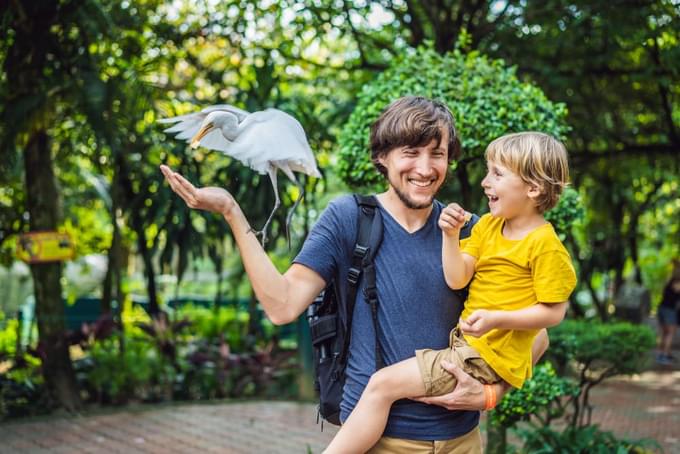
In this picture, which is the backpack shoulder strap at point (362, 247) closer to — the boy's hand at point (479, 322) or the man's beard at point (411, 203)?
the man's beard at point (411, 203)

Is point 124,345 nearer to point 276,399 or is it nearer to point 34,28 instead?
point 276,399

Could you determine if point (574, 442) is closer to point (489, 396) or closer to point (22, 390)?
point (489, 396)

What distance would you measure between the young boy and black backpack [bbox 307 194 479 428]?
0.10 m

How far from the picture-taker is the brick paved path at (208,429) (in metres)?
6.67

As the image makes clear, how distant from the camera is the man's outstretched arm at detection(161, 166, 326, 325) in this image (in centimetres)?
215

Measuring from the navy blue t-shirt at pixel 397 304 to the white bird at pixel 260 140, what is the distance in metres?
0.16

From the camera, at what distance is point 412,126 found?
2.32 metres

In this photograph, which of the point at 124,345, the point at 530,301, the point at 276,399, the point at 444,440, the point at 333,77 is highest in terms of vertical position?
the point at 333,77

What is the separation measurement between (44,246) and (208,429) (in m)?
2.17

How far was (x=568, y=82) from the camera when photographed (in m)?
8.16

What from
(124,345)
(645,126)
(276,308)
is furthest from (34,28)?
(645,126)

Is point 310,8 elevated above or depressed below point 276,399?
above

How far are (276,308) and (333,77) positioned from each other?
7962 millimetres

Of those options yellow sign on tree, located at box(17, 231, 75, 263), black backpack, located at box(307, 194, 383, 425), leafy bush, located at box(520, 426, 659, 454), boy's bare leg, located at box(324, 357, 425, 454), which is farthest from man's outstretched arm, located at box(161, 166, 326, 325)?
yellow sign on tree, located at box(17, 231, 75, 263)
